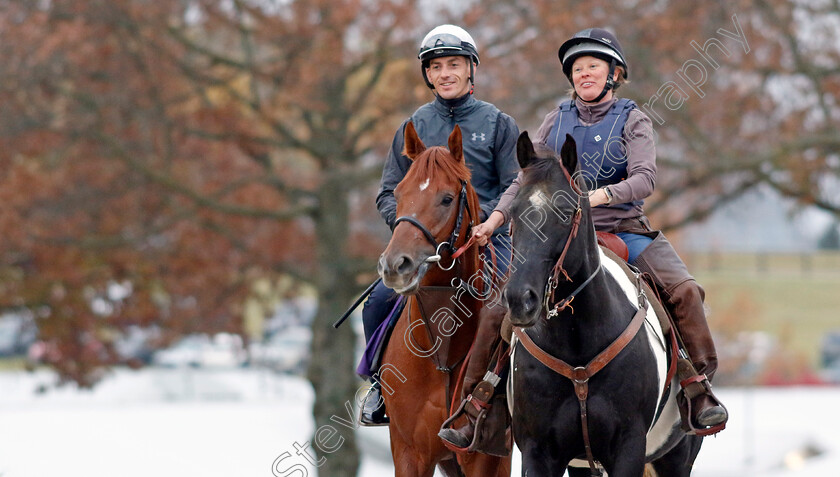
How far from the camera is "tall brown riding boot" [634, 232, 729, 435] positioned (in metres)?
5.52

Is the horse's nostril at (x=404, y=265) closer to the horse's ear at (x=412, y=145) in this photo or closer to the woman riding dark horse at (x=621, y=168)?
the woman riding dark horse at (x=621, y=168)

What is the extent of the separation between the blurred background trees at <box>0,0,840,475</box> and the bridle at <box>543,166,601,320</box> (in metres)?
9.79

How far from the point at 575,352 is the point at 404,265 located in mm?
976

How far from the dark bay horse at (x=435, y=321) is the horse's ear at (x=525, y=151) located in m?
0.74

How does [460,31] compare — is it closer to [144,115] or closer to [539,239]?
[539,239]

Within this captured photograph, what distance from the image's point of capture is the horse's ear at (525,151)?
188 inches

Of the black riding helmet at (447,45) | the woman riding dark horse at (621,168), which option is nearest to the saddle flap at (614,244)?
the woman riding dark horse at (621,168)

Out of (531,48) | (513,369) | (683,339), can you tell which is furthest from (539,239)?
(531,48)

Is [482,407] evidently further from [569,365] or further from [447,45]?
[447,45]

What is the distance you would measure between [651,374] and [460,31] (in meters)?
2.51

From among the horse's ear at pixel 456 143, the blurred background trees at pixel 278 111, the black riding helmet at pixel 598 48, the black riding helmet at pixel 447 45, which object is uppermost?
the blurred background trees at pixel 278 111

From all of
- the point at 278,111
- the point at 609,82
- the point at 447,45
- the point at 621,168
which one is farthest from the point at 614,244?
the point at 278,111

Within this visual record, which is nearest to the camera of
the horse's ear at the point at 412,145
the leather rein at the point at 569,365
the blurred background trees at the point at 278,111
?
the leather rein at the point at 569,365

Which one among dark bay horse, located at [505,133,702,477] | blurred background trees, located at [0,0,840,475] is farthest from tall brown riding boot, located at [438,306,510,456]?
blurred background trees, located at [0,0,840,475]
